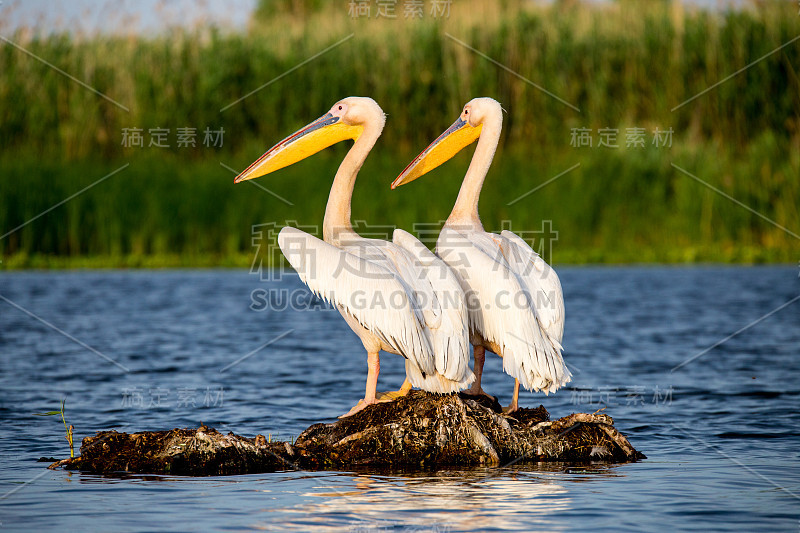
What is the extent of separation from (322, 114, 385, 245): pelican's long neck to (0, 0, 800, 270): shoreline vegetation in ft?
22.1

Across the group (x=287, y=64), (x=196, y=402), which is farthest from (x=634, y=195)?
(x=196, y=402)

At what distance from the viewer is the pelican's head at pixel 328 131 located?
7121 mm

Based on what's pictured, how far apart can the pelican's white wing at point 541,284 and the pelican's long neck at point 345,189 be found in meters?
0.95

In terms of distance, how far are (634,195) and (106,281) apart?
22.2 ft

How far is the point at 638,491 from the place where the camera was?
554 cm

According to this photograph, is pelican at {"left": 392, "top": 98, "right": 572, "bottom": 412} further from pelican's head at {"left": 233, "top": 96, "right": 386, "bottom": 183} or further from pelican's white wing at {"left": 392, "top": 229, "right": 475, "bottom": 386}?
pelican's head at {"left": 233, "top": 96, "right": 386, "bottom": 183}

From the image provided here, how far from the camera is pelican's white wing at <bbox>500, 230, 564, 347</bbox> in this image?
6.35m

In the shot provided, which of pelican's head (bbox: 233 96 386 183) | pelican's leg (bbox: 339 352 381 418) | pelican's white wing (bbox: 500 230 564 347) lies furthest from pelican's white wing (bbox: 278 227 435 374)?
pelican's head (bbox: 233 96 386 183)

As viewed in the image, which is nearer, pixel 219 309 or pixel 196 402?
pixel 196 402

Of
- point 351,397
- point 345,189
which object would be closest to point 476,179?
point 345,189

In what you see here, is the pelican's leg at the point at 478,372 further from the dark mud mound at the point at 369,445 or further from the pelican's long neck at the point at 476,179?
the pelican's long neck at the point at 476,179

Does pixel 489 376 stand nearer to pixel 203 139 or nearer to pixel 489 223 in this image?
pixel 489 223

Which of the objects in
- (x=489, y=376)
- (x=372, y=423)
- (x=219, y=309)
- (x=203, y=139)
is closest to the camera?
(x=372, y=423)

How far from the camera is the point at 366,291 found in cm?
605
